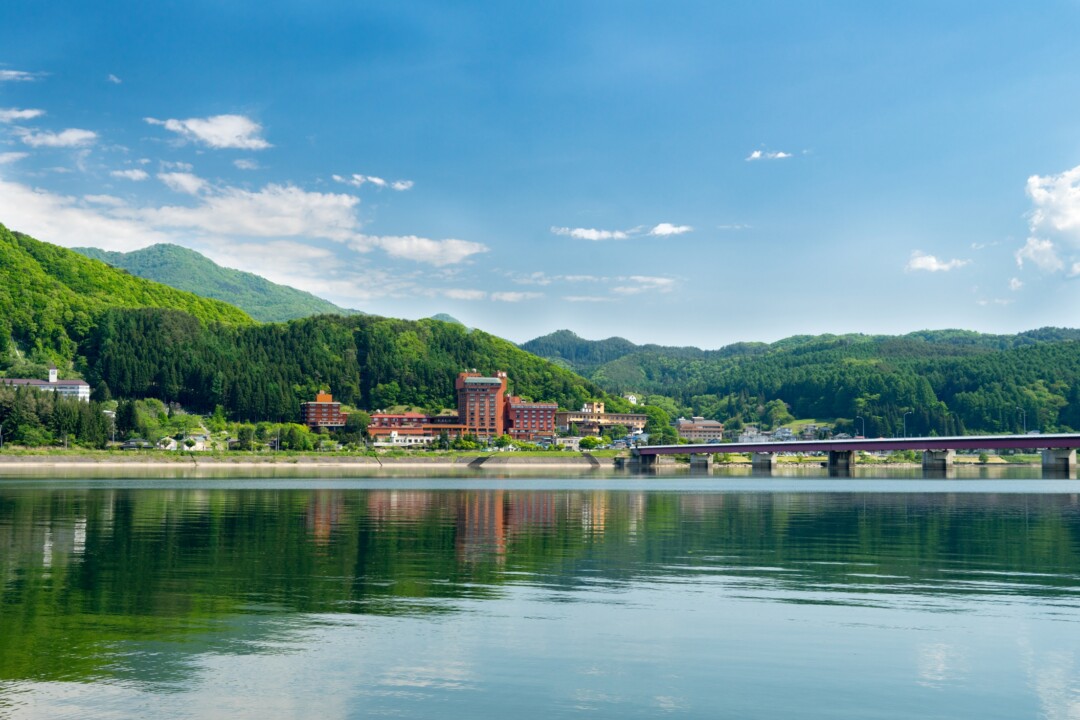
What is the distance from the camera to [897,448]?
136 m

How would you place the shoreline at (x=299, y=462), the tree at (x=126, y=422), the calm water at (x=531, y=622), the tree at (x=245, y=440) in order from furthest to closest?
1. the tree at (x=245, y=440)
2. the tree at (x=126, y=422)
3. the shoreline at (x=299, y=462)
4. the calm water at (x=531, y=622)

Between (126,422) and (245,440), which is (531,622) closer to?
(126,422)

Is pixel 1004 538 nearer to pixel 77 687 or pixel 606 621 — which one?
pixel 606 621

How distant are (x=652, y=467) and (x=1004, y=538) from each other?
5230 inches

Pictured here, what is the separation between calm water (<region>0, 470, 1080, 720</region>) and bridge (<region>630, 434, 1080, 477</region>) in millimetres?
91808

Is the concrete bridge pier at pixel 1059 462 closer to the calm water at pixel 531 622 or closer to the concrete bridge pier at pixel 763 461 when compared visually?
the concrete bridge pier at pixel 763 461

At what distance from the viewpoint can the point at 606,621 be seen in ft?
64.3

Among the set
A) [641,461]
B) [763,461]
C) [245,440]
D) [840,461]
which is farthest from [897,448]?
[245,440]

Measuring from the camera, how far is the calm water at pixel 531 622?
13977mm

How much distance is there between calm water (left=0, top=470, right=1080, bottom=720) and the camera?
14.0 meters

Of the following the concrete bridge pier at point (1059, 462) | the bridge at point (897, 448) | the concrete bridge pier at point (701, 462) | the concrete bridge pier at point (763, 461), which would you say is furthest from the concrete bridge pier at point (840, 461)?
the concrete bridge pier at point (1059, 462)

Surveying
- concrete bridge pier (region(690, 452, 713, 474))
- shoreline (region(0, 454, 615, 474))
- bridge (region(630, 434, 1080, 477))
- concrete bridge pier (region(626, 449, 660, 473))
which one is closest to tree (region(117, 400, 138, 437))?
shoreline (region(0, 454, 615, 474))

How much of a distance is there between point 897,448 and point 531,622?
128m

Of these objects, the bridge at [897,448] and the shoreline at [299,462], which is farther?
the shoreline at [299,462]
